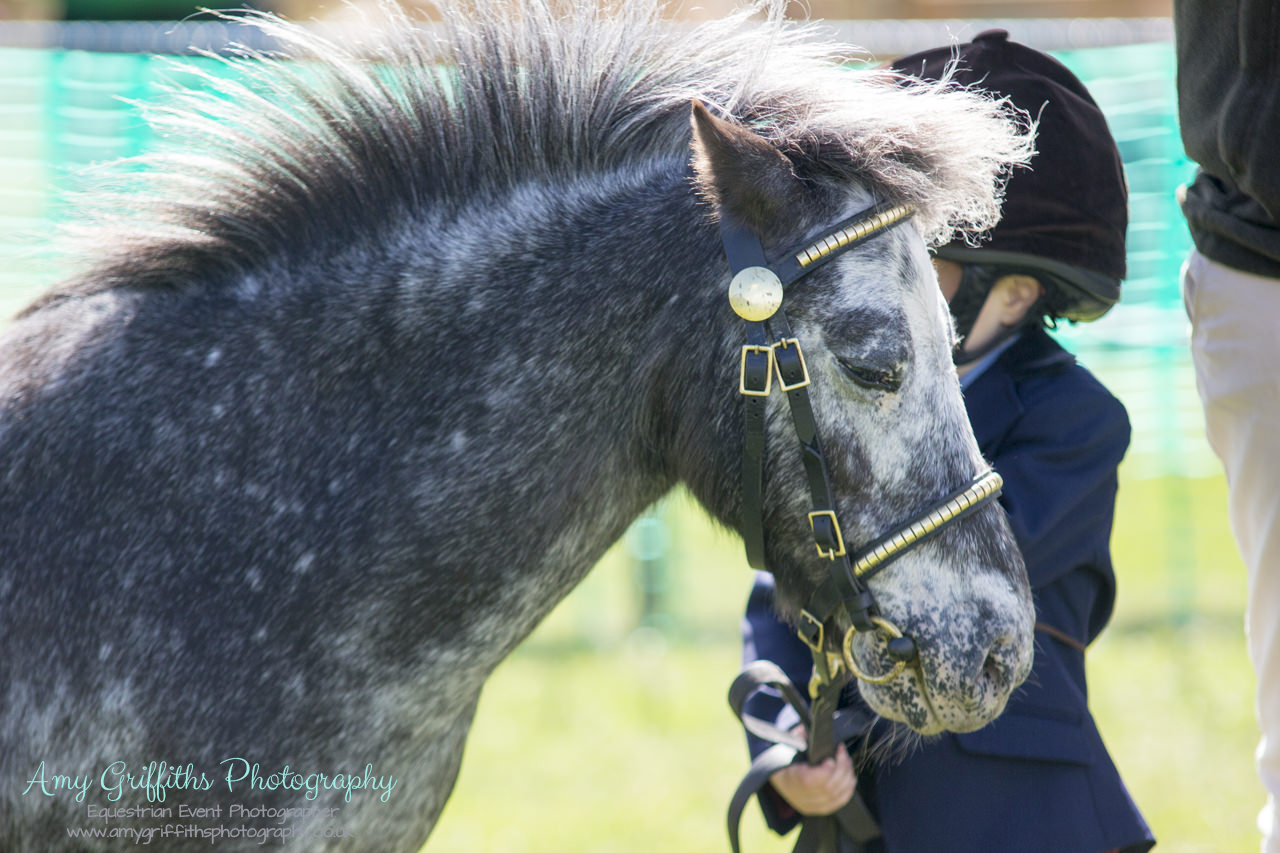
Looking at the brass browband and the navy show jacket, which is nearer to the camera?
the brass browband

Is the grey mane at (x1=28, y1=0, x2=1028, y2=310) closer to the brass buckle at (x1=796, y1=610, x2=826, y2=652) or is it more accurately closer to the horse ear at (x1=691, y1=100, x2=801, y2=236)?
the horse ear at (x1=691, y1=100, x2=801, y2=236)

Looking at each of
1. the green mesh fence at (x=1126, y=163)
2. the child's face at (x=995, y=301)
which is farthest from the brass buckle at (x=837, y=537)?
the green mesh fence at (x=1126, y=163)

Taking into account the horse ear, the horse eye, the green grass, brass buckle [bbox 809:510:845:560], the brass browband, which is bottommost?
the green grass

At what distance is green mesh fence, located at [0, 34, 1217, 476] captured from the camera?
5.42 meters

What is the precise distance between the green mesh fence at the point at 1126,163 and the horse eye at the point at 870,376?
161 inches

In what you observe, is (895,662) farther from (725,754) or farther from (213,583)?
(725,754)

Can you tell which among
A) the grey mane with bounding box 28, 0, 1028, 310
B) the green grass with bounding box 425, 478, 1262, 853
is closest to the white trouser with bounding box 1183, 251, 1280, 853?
the grey mane with bounding box 28, 0, 1028, 310

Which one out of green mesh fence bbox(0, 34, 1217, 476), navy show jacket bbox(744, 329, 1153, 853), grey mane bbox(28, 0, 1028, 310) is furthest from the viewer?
green mesh fence bbox(0, 34, 1217, 476)

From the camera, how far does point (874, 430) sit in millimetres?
1830

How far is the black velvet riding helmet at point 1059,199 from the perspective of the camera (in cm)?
244

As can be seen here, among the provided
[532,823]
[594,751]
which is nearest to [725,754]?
[594,751]

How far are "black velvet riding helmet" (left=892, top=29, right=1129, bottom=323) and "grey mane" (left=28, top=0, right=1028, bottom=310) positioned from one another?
0.38 metres

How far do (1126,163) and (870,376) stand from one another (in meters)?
5.04

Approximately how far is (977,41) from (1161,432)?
4466 mm
